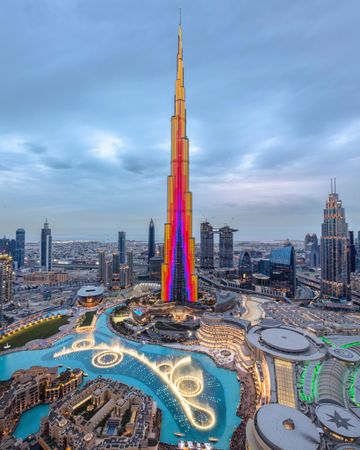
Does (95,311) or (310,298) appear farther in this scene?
(310,298)

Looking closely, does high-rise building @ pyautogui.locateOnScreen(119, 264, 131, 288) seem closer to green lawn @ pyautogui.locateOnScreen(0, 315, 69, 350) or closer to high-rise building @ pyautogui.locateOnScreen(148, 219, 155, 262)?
green lawn @ pyautogui.locateOnScreen(0, 315, 69, 350)

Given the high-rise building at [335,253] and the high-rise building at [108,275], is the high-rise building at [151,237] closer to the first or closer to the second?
the high-rise building at [108,275]

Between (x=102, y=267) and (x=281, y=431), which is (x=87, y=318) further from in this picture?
(x=281, y=431)

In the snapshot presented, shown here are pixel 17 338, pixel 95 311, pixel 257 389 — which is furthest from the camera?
pixel 95 311

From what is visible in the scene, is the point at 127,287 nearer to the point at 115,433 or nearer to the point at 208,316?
the point at 208,316

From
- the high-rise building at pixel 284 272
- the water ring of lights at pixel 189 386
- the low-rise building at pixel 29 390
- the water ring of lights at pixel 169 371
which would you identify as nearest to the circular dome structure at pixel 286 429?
the water ring of lights at pixel 169 371

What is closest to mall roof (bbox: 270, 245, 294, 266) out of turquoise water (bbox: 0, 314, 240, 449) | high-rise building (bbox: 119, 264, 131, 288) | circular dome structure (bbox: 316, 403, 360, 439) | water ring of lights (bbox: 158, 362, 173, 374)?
turquoise water (bbox: 0, 314, 240, 449)

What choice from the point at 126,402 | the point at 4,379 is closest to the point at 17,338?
the point at 4,379
